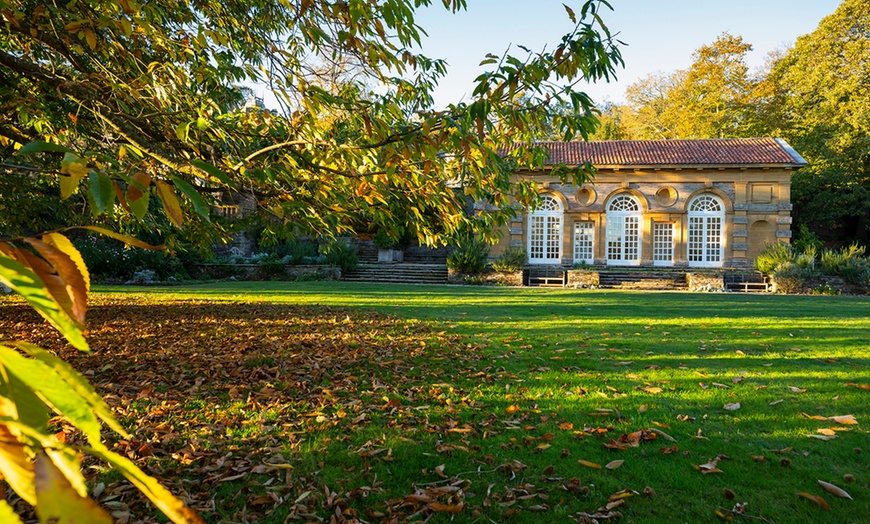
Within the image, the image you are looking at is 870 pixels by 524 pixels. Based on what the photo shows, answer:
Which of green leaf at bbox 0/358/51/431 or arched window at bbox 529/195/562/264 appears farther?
arched window at bbox 529/195/562/264

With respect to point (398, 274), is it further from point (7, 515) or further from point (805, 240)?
point (7, 515)

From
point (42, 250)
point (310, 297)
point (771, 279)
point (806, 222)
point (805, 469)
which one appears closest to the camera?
point (42, 250)

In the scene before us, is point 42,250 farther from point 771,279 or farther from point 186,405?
point 771,279

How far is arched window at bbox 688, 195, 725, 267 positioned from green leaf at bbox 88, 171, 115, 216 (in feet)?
84.3

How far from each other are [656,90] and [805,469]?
128 ft

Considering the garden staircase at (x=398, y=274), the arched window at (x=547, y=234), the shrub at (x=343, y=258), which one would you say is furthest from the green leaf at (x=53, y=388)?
the arched window at (x=547, y=234)

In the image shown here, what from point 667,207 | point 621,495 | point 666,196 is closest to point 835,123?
point 666,196

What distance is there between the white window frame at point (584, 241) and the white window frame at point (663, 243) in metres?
2.86

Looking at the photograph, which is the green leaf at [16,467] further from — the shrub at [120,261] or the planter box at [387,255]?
the planter box at [387,255]

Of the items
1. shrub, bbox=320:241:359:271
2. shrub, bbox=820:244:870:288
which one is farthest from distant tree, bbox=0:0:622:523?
shrub, bbox=820:244:870:288

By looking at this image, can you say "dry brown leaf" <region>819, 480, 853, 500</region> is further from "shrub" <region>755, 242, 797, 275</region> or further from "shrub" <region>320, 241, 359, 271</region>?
"shrub" <region>755, 242, 797, 275</region>

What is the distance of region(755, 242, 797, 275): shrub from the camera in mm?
19359


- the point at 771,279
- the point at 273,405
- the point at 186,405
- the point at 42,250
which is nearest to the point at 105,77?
the point at 186,405

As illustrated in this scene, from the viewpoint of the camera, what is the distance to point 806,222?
86.1 ft
